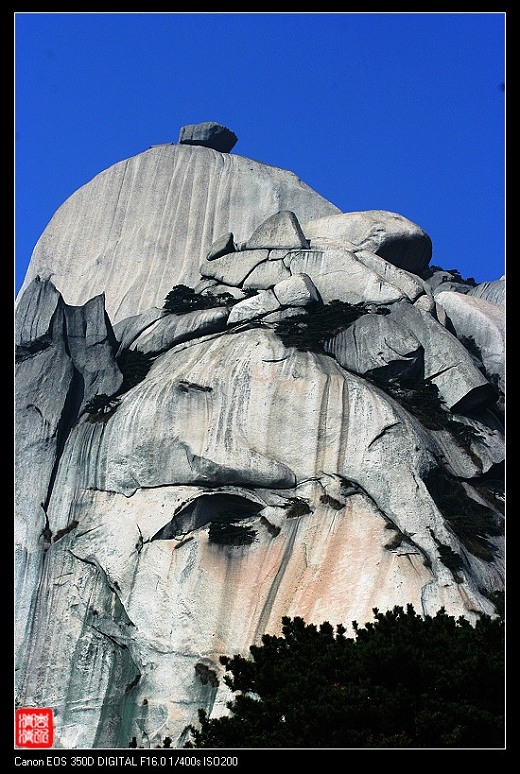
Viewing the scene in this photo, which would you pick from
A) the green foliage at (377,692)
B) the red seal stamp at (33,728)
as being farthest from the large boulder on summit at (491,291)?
the green foliage at (377,692)

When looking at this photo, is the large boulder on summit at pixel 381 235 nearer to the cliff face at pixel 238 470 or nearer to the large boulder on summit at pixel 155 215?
the cliff face at pixel 238 470

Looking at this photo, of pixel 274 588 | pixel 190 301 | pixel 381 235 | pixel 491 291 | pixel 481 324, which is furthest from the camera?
pixel 491 291

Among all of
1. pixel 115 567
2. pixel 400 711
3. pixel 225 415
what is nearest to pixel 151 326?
pixel 225 415

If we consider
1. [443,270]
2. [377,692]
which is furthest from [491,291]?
[377,692]

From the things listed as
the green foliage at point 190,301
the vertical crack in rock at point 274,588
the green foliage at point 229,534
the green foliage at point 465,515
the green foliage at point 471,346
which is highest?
the green foliage at point 190,301

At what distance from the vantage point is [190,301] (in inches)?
2009

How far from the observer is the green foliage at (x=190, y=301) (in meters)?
50.0

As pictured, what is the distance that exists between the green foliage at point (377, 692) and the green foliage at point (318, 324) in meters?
20.9

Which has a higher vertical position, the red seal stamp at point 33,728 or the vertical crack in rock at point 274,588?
the vertical crack in rock at point 274,588

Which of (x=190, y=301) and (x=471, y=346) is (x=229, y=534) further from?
(x=471, y=346)

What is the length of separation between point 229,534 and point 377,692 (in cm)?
1797

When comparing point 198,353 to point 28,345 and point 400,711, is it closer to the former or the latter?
point 28,345

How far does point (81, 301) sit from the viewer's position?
56750mm

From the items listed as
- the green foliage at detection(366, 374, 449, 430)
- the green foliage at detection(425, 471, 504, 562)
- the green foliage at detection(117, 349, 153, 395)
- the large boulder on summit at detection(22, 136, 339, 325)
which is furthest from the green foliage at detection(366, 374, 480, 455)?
the large boulder on summit at detection(22, 136, 339, 325)
